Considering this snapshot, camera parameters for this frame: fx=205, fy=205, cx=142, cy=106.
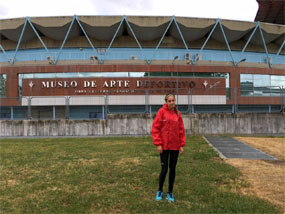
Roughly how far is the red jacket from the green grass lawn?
933mm

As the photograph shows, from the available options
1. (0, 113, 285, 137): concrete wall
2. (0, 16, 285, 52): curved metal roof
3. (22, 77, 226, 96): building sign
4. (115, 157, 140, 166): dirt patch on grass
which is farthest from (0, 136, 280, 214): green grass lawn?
(0, 16, 285, 52): curved metal roof

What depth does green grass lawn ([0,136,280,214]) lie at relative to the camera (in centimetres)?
320

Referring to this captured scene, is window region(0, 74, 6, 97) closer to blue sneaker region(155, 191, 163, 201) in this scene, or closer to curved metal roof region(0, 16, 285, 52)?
curved metal roof region(0, 16, 285, 52)

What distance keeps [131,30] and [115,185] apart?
88.0ft

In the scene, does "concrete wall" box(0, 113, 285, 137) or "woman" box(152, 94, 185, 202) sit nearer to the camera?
"woman" box(152, 94, 185, 202)

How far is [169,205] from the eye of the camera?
10.6 feet

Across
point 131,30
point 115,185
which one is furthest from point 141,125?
point 131,30

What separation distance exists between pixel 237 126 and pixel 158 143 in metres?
9.63

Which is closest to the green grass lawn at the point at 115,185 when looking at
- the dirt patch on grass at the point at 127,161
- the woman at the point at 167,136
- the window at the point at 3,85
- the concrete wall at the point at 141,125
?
the dirt patch on grass at the point at 127,161

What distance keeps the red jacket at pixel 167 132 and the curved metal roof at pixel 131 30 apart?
88.2 ft

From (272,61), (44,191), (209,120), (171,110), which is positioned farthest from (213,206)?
(272,61)

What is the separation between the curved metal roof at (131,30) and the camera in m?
28.9

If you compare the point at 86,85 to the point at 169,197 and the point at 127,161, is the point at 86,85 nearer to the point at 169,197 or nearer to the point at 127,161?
the point at 127,161

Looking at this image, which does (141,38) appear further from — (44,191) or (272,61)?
(44,191)
